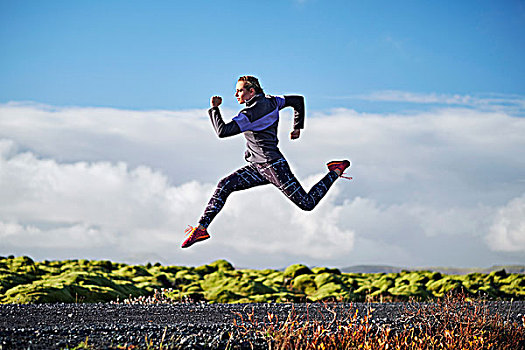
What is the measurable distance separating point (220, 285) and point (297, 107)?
5.99 metres

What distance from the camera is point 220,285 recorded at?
11.8 metres

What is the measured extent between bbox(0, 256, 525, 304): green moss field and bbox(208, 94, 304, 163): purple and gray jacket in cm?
334

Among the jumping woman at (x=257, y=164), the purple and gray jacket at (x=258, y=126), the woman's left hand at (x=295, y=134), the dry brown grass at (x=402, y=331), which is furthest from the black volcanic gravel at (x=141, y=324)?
the woman's left hand at (x=295, y=134)

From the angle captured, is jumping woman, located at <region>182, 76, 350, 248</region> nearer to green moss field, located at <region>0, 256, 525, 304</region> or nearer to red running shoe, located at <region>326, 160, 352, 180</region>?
red running shoe, located at <region>326, 160, 352, 180</region>

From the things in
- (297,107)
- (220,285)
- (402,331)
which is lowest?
(402,331)

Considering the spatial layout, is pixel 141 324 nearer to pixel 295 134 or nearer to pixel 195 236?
pixel 195 236

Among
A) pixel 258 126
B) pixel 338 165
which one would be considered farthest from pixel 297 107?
pixel 258 126

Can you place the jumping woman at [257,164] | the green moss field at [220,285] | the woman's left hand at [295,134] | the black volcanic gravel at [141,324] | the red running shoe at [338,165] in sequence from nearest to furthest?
1. the black volcanic gravel at [141,324]
2. the jumping woman at [257,164]
3. the red running shoe at [338,165]
4. the woman's left hand at [295,134]
5. the green moss field at [220,285]

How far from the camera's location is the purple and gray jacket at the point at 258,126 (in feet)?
19.0

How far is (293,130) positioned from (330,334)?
2.46m

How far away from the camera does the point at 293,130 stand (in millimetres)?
7000

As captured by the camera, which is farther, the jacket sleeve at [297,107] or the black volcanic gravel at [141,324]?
the jacket sleeve at [297,107]

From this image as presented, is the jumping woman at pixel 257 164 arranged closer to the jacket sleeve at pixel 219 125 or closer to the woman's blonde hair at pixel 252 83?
the woman's blonde hair at pixel 252 83

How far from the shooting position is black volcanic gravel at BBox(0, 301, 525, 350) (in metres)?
5.30
